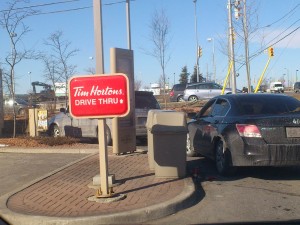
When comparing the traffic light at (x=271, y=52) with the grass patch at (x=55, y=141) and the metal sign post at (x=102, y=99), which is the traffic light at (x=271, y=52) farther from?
the metal sign post at (x=102, y=99)

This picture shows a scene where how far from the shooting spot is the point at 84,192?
6.87m

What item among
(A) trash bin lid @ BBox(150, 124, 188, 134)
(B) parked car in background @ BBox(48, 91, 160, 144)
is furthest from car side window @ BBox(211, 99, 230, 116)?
(B) parked car in background @ BBox(48, 91, 160, 144)

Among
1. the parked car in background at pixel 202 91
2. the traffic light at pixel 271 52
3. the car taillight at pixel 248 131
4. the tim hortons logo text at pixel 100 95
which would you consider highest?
the traffic light at pixel 271 52

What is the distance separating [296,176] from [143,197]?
3.45 metres

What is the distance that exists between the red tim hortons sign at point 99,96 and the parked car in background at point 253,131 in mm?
2402

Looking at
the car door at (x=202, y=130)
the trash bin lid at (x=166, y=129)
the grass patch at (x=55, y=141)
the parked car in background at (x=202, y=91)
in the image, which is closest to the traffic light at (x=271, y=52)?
the parked car in background at (x=202, y=91)

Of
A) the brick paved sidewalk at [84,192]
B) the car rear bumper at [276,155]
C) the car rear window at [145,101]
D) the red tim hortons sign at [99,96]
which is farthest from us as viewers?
the car rear window at [145,101]

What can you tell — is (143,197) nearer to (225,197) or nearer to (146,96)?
(225,197)

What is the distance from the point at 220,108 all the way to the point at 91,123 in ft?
19.9

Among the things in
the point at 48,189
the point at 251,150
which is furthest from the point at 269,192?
the point at 48,189

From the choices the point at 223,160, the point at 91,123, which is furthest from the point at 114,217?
the point at 91,123

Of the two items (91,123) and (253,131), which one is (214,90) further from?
(253,131)

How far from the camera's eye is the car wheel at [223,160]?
7.94 metres

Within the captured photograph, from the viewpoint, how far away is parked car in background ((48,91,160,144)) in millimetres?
13188
